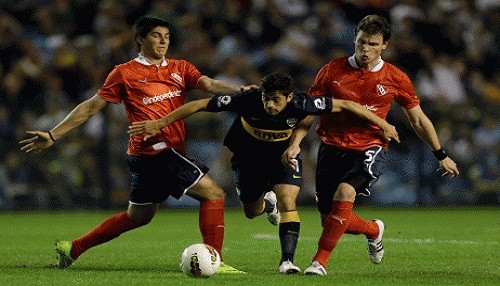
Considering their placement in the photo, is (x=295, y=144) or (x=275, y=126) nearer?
(x=295, y=144)

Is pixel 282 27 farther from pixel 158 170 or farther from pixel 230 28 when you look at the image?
pixel 158 170

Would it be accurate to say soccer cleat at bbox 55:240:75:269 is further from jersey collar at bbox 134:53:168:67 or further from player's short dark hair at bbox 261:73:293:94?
player's short dark hair at bbox 261:73:293:94

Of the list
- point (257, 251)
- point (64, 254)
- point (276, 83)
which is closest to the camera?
point (276, 83)

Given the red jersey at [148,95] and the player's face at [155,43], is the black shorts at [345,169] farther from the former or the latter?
the player's face at [155,43]

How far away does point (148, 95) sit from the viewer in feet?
30.8

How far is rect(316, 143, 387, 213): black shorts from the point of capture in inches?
361

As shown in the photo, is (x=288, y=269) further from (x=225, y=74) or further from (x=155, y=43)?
(x=225, y=74)

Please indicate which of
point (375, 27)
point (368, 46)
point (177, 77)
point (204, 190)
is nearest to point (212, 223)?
point (204, 190)

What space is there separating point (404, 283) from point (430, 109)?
844cm

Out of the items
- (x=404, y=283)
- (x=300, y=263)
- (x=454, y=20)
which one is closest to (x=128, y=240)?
(x=300, y=263)

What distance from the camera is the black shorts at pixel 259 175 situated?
925cm

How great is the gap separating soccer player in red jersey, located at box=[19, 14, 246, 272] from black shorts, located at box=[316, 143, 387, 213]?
833 millimetres

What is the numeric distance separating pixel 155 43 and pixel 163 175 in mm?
995

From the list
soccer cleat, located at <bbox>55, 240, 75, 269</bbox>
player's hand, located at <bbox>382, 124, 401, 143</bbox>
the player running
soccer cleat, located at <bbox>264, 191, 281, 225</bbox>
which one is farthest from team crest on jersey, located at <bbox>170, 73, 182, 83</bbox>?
soccer cleat, located at <bbox>264, 191, 281, 225</bbox>
